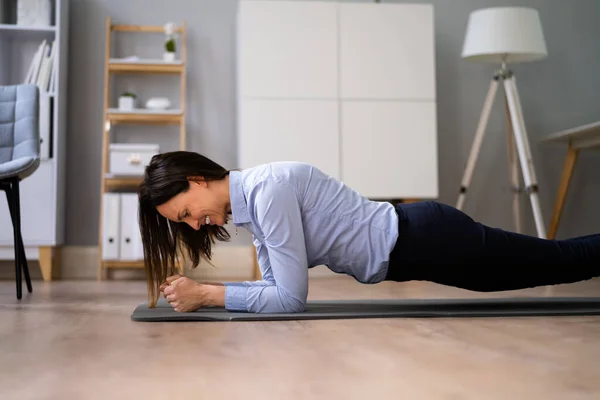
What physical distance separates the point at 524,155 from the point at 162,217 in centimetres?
283

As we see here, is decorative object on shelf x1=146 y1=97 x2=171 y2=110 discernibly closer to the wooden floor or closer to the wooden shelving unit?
the wooden shelving unit

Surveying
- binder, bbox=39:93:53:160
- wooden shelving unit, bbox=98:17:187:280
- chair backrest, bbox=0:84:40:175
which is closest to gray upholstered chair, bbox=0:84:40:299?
chair backrest, bbox=0:84:40:175

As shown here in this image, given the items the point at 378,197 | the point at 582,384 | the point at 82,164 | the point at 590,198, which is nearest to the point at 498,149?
the point at 590,198

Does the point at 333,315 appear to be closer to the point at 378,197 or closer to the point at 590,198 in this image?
the point at 378,197

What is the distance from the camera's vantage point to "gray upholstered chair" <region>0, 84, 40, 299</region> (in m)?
3.02

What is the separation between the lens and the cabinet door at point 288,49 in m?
4.34

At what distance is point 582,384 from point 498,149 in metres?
4.07

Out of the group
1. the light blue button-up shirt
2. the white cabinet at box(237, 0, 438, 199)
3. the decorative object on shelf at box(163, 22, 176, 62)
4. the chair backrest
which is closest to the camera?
the light blue button-up shirt

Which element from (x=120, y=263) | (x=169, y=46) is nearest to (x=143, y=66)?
(x=169, y=46)

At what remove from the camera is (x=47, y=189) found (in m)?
4.38

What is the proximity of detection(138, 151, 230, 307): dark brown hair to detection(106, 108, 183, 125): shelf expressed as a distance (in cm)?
249

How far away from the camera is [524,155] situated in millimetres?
4234

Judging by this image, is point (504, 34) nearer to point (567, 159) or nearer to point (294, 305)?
point (567, 159)

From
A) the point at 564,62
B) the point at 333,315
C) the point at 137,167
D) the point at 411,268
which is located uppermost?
the point at 564,62
